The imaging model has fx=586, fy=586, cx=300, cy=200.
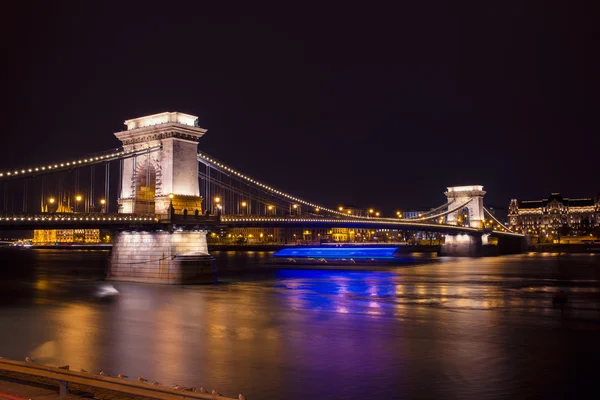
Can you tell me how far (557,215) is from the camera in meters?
176

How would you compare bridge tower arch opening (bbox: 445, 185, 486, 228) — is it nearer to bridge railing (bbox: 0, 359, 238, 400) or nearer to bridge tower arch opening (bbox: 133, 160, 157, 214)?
bridge tower arch opening (bbox: 133, 160, 157, 214)

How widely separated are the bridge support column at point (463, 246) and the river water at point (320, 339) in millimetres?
60202

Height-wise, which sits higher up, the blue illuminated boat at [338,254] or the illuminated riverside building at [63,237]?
the illuminated riverside building at [63,237]

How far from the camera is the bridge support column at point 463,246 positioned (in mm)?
97562

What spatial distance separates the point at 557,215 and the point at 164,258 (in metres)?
163

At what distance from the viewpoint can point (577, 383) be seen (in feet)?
47.2

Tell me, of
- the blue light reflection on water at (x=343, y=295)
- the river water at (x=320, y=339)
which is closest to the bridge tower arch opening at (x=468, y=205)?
the blue light reflection on water at (x=343, y=295)

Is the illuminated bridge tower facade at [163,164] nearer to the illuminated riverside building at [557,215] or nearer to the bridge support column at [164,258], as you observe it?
the bridge support column at [164,258]

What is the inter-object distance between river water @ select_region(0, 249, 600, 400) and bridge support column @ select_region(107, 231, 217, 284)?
1.03 metres

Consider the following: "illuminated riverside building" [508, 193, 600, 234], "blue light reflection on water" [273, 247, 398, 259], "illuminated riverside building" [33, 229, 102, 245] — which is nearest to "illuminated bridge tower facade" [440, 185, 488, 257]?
"blue light reflection on water" [273, 247, 398, 259]

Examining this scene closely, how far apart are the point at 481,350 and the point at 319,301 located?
1530 centimetres

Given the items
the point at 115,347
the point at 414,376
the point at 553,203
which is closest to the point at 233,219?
the point at 115,347

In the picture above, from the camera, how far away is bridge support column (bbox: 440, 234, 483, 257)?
3841 inches

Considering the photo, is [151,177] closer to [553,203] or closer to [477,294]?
[477,294]
